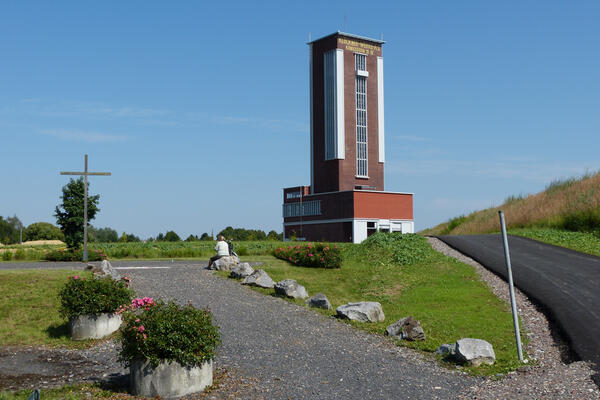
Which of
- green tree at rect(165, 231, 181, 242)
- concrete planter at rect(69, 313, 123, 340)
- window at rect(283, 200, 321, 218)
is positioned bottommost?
concrete planter at rect(69, 313, 123, 340)

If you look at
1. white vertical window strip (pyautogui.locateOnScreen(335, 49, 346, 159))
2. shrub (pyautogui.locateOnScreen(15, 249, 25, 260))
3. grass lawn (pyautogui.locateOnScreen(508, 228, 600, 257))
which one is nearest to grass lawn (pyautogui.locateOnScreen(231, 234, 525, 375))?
grass lawn (pyautogui.locateOnScreen(508, 228, 600, 257))

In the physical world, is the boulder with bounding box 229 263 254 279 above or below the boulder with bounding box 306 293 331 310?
above

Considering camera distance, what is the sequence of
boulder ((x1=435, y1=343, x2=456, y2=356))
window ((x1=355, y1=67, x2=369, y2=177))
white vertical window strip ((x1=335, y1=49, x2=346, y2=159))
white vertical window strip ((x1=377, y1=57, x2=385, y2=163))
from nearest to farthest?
boulder ((x1=435, y1=343, x2=456, y2=356)) → white vertical window strip ((x1=335, y1=49, x2=346, y2=159)) → window ((x1=355, y1=67, x2=369, y2=177)) → white vertical window strip ((x1=377, y1=57, x2=385, y2=163))

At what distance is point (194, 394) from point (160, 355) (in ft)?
2.82

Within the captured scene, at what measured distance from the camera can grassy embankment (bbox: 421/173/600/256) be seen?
29578 mm

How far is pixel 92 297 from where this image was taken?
14.7 meters

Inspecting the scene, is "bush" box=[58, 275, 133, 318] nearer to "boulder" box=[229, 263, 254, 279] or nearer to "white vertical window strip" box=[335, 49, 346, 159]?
"boulder" box=[229, 263, 254, 279]

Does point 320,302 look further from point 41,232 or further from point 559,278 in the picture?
point 41,232

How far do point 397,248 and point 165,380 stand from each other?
20478mm

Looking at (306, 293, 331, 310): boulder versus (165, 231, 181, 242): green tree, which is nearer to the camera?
(306, 293, 331, 310): boulder

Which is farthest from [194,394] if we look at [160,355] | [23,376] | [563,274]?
[563,274]

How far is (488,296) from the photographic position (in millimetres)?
19516

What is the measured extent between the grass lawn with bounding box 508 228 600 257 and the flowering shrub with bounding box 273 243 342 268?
1073cm

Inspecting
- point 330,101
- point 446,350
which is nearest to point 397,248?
point 446,350
